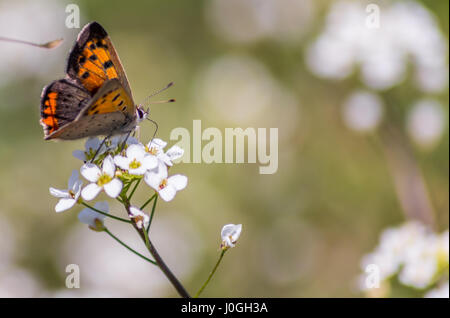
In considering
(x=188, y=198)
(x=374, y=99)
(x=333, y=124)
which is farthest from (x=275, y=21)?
(x=188, y=198)

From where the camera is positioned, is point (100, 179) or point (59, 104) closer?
point (100, 179)

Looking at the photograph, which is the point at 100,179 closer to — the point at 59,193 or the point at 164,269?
the point at 59,193

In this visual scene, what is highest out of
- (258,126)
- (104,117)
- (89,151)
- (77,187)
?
(258,126)

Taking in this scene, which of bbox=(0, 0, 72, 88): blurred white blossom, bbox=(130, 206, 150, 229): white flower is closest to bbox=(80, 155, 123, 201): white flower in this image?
bbox=(130, 206, 150, 229): white flower

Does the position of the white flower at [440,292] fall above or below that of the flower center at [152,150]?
→ below

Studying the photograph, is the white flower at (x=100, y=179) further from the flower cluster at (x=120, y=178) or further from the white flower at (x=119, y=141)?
the white flower at (x=119, y=141)

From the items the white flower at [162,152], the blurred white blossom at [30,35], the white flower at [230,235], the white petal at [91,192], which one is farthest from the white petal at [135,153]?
the blurred white blossom at [30,35]

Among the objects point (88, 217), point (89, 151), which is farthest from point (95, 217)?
point (89, 151)
